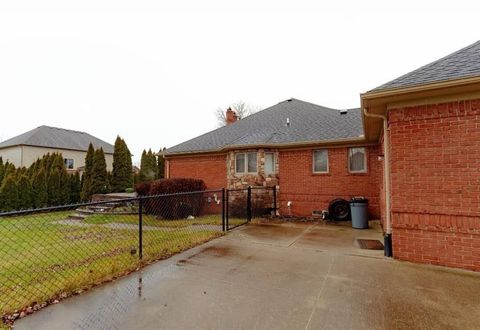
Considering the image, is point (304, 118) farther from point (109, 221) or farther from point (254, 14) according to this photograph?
point (109, 221)

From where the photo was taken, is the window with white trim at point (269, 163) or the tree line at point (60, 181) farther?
the tree line at point (60, 181)

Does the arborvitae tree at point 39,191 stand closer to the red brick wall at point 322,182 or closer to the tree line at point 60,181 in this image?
the tree line at point 60,181

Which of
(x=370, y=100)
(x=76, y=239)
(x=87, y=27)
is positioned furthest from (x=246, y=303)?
(x=87, y=27)

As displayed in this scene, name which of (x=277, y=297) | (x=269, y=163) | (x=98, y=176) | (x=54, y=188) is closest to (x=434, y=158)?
(x=277, y=297)

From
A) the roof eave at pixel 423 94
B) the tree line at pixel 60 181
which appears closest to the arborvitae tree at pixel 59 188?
the tree line at pixel 60 181

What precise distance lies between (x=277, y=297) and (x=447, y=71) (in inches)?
185

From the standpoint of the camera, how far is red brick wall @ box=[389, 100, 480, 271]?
3990 mm

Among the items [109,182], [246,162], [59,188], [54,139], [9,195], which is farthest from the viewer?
[54,139]

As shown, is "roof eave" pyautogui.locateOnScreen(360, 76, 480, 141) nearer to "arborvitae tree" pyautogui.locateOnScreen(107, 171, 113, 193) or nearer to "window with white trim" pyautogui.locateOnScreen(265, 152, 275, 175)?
"window with white trim" pyautogui.locateOnScreen(265, 152, 275, 175)

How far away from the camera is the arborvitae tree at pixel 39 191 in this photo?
15594 millimetres

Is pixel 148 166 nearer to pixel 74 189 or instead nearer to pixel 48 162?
pixel 74 189

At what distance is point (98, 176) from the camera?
17.7m

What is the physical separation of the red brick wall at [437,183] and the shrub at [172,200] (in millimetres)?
7783

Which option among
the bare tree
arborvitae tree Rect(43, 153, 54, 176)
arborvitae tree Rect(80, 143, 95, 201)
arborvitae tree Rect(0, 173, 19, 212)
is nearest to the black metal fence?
arborvitae tree Rect(0, 173, 19, 212)
